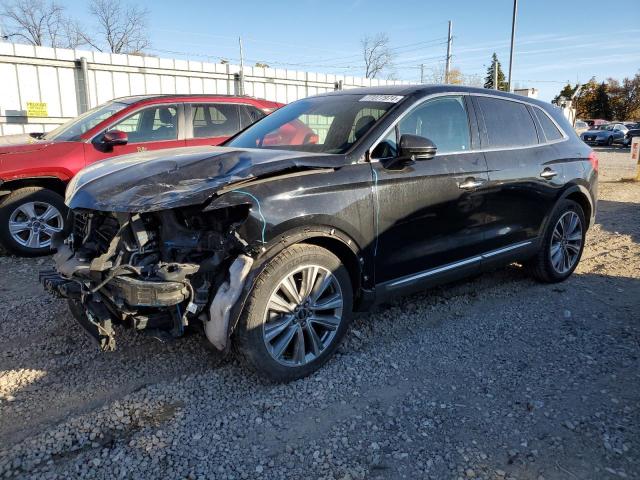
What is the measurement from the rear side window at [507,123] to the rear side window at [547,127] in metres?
0.18

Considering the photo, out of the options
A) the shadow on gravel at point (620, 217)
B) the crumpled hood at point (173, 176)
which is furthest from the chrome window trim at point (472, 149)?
the shadow on gravel at point (620, 217)

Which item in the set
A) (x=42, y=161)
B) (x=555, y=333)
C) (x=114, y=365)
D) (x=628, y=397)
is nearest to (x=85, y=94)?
(x=42, y=161)

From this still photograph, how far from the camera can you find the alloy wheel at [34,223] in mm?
5934

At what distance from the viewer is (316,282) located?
3.27 m

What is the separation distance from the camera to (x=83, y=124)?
659 centimetres

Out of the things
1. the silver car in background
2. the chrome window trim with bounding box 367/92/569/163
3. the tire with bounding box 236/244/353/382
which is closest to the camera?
the tire with bounding box 236/244/353/382

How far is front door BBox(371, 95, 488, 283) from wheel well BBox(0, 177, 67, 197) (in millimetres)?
4465

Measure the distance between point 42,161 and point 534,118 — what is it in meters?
5.49

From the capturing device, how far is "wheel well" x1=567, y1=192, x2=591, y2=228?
527cm

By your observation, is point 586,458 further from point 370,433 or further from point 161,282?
point 161,282

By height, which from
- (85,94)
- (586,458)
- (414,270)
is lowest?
(586,458)

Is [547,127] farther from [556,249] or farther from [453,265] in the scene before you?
[453,265]

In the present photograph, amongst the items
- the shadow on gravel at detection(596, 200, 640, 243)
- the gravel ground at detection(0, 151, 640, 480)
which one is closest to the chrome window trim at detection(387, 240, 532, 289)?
the gravel ground at detection(0, 151, 640, 480)

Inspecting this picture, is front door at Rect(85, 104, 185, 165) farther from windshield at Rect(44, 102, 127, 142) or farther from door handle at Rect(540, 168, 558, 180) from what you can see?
door handle at Rect(540, 168, 558, 180)
